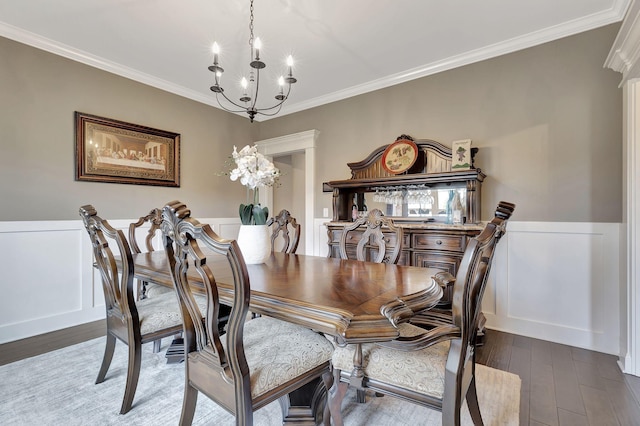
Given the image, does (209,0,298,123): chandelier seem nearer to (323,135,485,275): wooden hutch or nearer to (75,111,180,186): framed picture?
(75,111,180,186): framed picture

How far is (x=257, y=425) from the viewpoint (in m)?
1.56

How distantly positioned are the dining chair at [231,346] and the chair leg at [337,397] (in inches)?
3.6

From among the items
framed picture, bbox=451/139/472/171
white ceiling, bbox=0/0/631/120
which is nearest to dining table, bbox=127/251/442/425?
framed picture, bbox=451/139/472/171

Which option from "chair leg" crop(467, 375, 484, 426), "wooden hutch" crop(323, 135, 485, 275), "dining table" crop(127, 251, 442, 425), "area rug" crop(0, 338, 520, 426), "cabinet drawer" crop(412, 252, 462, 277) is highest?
"wooden hutch" crop(323, 135, 485, 275)

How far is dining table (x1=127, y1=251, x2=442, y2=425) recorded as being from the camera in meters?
0.99

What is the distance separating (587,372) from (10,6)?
5.07 meters

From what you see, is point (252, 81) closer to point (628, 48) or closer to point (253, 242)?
point (253, 242)

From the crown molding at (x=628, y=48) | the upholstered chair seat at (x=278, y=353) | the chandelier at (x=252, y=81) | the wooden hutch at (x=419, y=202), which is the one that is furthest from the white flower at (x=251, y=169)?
the crown molding at (x=628, y=48)

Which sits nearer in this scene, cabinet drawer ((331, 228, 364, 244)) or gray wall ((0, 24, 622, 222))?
gray wall ((0, 24, 622, 222))

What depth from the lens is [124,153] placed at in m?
3.36

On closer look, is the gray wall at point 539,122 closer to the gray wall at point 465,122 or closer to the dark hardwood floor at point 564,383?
the gray wall at point 465,122

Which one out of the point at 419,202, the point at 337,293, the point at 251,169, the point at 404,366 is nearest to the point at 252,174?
the point at 251,169

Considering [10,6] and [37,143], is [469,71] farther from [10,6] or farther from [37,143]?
[37,143]

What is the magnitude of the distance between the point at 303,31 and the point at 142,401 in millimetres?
2946
